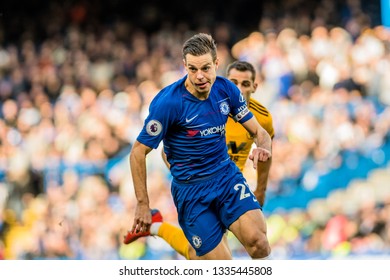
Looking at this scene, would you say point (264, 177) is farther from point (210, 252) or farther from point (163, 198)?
point (163, 198)

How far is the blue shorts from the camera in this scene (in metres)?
6.33

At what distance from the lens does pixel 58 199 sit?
12.2 meters

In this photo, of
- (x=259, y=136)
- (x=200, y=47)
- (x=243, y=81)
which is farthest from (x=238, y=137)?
(x=200, y=47)

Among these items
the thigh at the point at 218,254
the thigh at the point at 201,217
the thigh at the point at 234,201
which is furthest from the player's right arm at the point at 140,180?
the thigh at the point at 218,254

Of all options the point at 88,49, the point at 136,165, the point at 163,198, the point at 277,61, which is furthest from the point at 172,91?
the point at 88,49

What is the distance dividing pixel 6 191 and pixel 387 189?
18.9ft

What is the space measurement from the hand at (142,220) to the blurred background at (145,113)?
510cm

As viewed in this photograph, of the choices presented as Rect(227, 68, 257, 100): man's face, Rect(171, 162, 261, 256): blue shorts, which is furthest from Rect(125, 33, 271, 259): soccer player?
Rect(227, 68, 257, 100): man's face

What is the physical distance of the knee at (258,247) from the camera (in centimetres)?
616

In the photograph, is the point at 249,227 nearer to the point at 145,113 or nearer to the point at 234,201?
the point at 234,201

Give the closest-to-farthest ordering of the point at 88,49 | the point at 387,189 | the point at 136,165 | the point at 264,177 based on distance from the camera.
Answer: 1. the point at 136,165
2. the point at 264,177
3. the point at 387,189
4. the point at 88,49

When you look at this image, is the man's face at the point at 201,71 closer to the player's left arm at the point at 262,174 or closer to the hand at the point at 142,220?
the hand at the point at 142,220

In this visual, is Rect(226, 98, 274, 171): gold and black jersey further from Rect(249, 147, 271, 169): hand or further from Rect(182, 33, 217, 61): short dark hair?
Rect(249, 147, 271, 169): hand

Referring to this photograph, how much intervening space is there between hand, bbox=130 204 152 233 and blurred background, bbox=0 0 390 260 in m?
5.10
